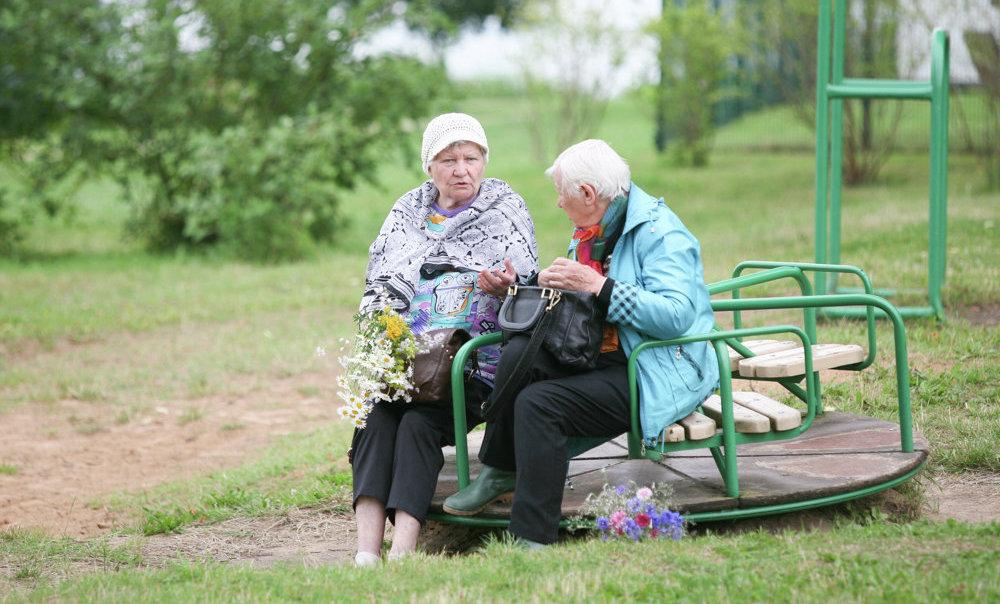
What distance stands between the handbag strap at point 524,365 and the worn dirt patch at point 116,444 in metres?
2.27

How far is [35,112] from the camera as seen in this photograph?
14000 mm

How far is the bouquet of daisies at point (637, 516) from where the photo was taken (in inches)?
153

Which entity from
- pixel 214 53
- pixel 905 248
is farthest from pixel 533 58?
pixel 905 248

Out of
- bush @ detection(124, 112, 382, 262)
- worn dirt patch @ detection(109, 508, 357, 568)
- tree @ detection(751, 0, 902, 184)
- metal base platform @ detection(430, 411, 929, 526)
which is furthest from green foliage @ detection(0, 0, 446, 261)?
metal base platform @ detection(430, 411, 929, 526)

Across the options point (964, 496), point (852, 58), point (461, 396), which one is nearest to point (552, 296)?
point (461, 396)

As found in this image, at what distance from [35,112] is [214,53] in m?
2.35

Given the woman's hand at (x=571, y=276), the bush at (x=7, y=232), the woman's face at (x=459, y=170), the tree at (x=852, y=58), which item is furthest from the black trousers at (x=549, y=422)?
the tree at (x=852, y=58)

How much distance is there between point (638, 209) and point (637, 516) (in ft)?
3.40

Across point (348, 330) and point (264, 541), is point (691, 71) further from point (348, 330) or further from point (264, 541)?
point (264, 541)

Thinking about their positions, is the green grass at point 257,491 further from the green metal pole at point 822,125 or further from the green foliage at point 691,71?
the green foliage at point 691,71

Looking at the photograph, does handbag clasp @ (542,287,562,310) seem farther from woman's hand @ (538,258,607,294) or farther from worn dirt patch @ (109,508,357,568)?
worn dirt patch @ (109,508,357,568)

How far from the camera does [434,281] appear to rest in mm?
4602

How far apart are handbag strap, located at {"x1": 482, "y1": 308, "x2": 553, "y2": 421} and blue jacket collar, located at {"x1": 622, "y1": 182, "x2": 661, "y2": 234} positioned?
0.42 meters

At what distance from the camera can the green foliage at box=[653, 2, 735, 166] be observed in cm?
1833
